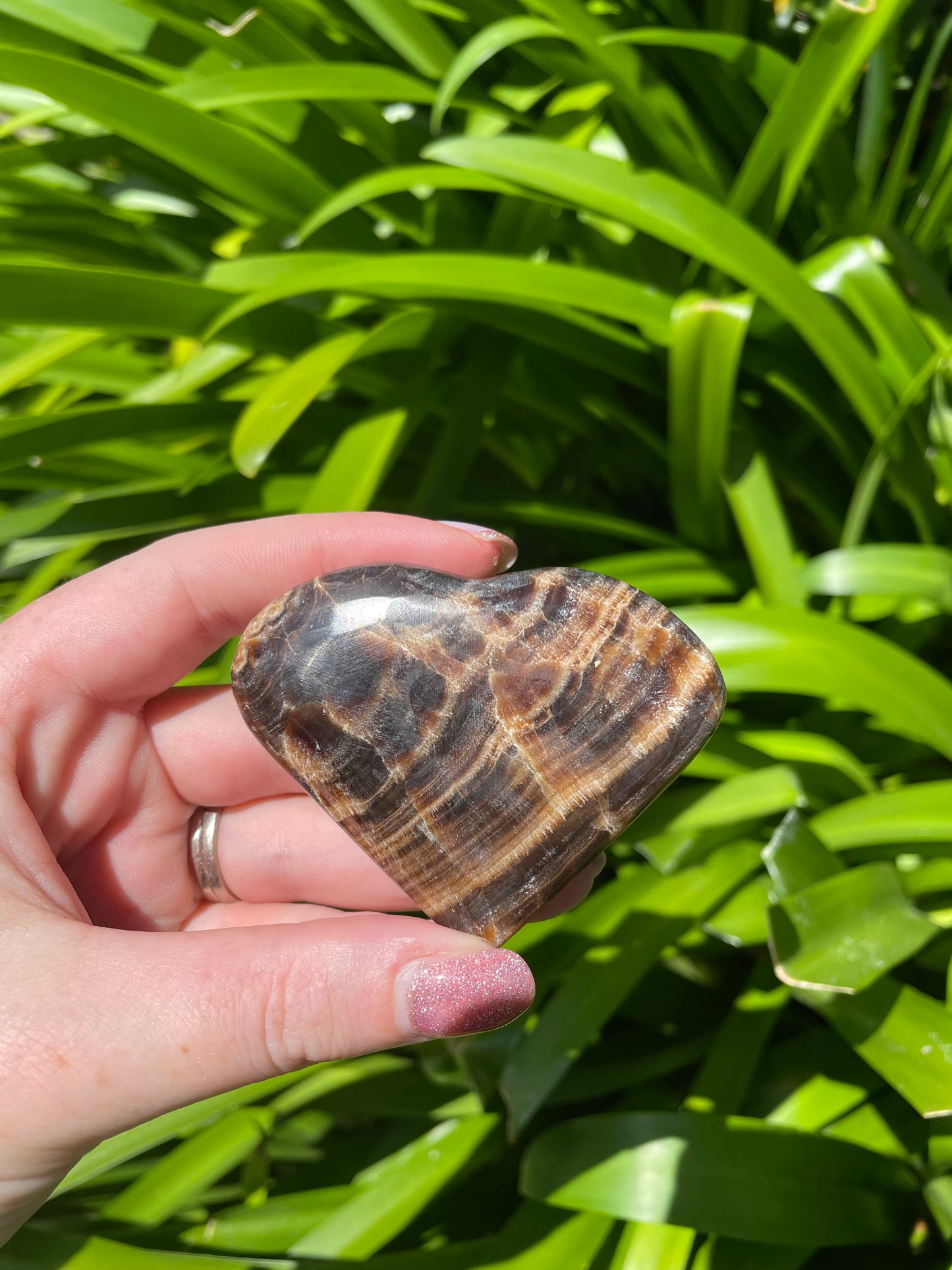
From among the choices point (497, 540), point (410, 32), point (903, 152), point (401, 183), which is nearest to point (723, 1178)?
point (497, 540)

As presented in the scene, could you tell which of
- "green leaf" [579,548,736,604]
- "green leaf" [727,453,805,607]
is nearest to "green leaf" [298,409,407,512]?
"green leaf" [579,548,736,604]

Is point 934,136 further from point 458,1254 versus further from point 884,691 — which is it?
point 458,1254

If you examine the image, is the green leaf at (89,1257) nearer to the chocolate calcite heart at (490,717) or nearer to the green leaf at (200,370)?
the chocolate calcite heart at (490,717)

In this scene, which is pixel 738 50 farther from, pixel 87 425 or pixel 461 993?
pixel 461 993

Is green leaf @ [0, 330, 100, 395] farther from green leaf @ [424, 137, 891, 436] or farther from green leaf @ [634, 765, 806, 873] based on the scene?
green leaf @ [634, 765, 806, 873]

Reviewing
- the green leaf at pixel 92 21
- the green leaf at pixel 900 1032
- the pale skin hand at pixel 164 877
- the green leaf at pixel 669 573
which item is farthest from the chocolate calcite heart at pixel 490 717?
the green leaf at pixel 92 21

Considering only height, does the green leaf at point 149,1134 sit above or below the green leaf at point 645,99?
below
